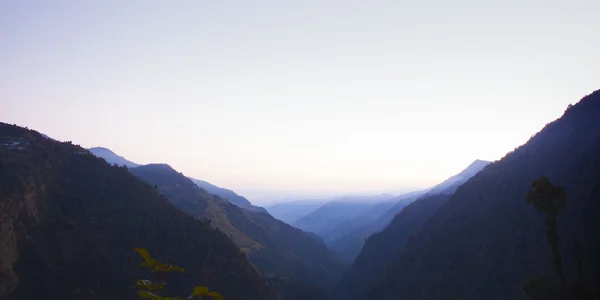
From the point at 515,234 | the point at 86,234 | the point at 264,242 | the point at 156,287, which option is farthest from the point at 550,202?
the point at 264,242

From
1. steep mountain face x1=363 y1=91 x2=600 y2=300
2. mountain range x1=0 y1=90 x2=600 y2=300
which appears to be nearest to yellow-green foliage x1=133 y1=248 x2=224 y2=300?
mountain range x1=0 y1=90 x2=600 y2=300

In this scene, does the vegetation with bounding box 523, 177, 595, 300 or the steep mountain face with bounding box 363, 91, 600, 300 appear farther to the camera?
the steep mountain face with bounding box 363, 91, 600, 300

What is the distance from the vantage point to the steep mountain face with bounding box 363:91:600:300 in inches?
2238

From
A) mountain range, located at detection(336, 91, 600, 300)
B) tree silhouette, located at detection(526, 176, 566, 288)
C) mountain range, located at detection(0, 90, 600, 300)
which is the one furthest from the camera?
mountain range, located at detection(0, 90, 600, 300)

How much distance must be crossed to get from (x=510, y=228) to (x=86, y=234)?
71417 mm

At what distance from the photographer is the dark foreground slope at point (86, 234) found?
184ft

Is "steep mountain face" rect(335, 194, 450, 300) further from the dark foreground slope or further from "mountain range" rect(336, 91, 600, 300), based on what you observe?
the dark foreground slope

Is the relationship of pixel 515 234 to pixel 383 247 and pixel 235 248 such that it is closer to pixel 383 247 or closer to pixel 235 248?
pixel 235 248

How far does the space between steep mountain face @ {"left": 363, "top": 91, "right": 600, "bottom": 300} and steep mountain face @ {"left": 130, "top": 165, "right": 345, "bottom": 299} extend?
39079 millimetres

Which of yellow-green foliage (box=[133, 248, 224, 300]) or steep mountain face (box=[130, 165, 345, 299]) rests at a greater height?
yellow-green foliage (box=[133, 248, 224, 300])

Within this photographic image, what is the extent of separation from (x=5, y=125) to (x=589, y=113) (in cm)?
11868

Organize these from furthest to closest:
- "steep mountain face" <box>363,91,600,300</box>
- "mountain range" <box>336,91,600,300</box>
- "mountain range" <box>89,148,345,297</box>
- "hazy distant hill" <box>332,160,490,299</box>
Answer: "mountain range" <box>89,148,345,297</box>, "hazy distant hill" <box>332,160,490,299</box>, "steep mountain face" <box>363,91,600,300</box>, "mountain range" <box>336,91,600,300</box>

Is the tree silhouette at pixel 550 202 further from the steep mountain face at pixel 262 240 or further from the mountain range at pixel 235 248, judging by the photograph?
the steep mountain face at pixel 262 240

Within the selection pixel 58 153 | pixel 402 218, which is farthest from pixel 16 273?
pixel 402 218
